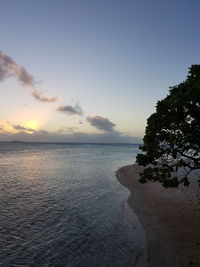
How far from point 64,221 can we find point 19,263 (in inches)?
262

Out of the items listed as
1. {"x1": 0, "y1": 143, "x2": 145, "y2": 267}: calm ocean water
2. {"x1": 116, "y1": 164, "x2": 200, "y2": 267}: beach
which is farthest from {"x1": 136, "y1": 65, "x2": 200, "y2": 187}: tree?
{"x1": 0, "y1": 143, "x2": 145, "y2": 267}: calm ocean water

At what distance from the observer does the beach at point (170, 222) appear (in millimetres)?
12109

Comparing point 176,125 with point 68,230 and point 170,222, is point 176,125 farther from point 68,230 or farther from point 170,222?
point 68,230

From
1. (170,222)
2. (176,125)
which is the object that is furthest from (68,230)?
(176,125)

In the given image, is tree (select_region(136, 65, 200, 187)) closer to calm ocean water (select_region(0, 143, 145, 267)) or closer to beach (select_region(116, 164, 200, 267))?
beach (select_region(116, 164, 200, 267))

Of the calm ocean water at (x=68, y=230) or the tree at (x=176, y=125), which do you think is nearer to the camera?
the tree at (x=176, y=125)

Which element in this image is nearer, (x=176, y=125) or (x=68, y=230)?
(x=176, y=125)

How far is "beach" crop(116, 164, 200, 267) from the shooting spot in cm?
1211

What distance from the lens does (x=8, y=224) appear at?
1720 centimetres

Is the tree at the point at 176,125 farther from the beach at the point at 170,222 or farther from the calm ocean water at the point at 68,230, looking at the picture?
the calm ocean water at the point at 68,230

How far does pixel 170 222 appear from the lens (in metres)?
17.4

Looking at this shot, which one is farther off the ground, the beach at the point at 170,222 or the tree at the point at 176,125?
the tree at the point at 176,125

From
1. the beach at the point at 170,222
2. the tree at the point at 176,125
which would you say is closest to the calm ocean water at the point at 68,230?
the beach at the point at 170,222

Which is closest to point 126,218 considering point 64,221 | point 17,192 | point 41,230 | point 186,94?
point 64,221
